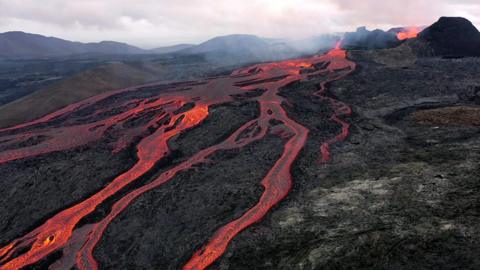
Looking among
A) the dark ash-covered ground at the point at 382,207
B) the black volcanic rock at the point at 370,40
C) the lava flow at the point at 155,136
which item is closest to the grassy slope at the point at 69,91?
the lava flow at the point at 155,136

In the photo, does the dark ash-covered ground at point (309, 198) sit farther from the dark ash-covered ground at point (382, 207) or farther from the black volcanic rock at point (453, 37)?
the black volcanic rock at point (453, 37)

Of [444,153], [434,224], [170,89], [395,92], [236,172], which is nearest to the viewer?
[434,224]

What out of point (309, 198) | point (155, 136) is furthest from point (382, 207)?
point (155, 136)

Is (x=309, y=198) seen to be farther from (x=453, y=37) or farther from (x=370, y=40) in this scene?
(x=370, y=40)

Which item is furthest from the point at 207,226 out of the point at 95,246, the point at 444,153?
the point at 444,153

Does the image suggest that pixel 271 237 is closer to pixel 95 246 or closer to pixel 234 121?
pixel 95 246
